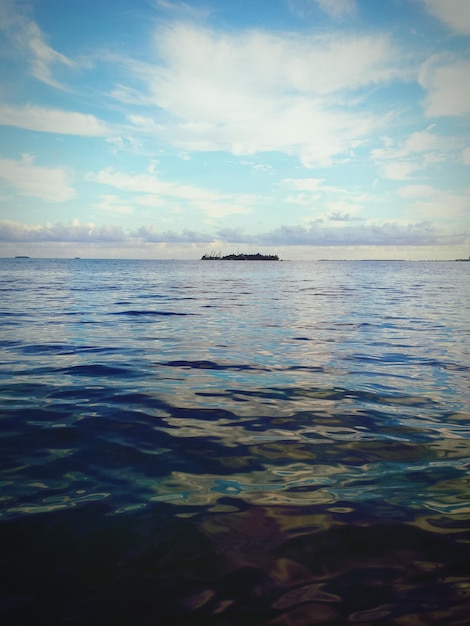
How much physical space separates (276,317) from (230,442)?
45.9ft

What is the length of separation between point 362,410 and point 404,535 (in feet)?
11.2

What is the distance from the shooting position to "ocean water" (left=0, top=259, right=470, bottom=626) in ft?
9.29

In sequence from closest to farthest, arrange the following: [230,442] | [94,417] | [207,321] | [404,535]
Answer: [404,535]
[230,442]
[94,417]
[207,321]

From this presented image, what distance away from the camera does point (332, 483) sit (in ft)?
14.5

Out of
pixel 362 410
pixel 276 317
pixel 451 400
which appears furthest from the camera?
pixel 276 317

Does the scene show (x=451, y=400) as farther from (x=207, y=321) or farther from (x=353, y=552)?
(x=207, y=321)

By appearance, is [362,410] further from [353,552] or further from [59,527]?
[59,527]

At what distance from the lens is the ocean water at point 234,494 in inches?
111

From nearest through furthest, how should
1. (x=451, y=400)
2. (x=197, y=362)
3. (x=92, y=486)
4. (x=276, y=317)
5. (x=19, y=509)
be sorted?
(x=19, y=509)
(x=92, y=486)
(x=451, y=400)
(x=197, y=362)
(x=276, y=317)

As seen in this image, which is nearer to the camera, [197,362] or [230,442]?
[230,442]

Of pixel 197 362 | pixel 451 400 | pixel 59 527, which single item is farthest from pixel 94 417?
pixel 451 400

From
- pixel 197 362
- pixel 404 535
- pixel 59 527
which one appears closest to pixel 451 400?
pixel 404 535

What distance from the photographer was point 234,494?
4188 millimetres

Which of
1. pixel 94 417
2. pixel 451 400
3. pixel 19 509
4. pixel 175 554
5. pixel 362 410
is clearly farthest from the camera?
pixel 451 400
